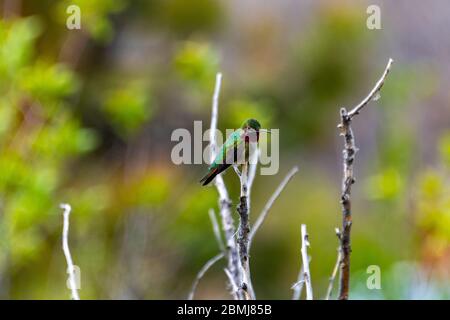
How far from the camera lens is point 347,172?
1.60 metres

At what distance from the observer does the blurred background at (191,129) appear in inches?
161

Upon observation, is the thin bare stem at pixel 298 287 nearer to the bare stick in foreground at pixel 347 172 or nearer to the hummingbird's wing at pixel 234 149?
the bare stick in foreground at pixel 347 172

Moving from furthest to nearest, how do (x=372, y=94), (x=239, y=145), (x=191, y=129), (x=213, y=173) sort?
1. (x=191, y=129)
2. (x=213, y=173)
3. (x=239, y=145)
4. (x=372, y=94)

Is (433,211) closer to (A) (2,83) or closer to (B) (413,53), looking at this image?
(A) (2,83)

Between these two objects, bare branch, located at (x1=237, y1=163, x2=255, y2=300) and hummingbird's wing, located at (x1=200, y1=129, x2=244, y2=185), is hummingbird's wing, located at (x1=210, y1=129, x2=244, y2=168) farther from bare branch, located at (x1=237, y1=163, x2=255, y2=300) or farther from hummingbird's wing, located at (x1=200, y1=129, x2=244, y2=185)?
bare branch, located at (x1=237, y1=163, x2=255, y2=300)

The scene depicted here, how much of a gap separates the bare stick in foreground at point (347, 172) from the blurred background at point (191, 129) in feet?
5.72

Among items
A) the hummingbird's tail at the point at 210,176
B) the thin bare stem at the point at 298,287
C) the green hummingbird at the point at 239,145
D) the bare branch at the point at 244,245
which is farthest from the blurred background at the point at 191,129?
the bare branch at the point at 244,245

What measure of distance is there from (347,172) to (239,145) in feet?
1.08

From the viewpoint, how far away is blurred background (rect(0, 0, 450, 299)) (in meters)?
4.09

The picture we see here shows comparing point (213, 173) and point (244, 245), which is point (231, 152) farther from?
point (244, 245)

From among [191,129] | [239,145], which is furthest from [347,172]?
[191,129]

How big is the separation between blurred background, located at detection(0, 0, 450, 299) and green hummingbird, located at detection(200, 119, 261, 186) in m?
1.73
